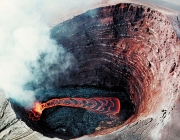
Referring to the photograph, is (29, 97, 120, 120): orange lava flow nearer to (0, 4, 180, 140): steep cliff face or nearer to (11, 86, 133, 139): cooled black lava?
(11, 86, 133, 139): cooled black lava

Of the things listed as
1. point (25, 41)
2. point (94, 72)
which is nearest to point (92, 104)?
point (94, 72)

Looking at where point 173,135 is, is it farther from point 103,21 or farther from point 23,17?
point 23,17

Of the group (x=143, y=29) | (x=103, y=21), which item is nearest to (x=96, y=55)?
(x=103, y=21)

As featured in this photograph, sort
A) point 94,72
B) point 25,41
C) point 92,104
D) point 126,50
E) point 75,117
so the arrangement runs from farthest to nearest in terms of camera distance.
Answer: point 94,72
point 126,50
point 92,104
point 75,117
point 25,41

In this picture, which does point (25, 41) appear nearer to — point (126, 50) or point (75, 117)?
point (75, 117)

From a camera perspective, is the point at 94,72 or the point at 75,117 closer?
the point at 75,117
